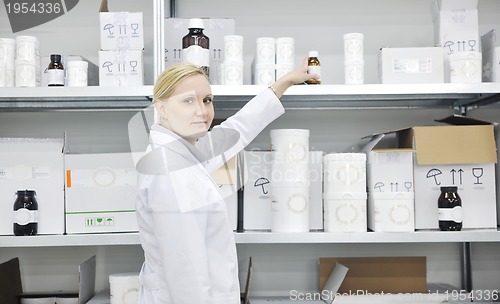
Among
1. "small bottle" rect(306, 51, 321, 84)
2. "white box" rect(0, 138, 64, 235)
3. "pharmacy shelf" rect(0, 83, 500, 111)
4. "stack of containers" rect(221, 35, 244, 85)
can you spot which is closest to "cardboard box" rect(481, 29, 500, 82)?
"pharmacy shelf" rect(0, 83, 500, 111)

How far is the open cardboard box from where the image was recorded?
6.00ft

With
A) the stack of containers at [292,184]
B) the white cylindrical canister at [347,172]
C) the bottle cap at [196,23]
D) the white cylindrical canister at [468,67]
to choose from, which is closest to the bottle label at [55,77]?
the bottle cap at [196,23]

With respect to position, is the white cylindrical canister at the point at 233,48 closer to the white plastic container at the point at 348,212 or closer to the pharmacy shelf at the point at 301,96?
the pharmacy shelf at the point at 301,96

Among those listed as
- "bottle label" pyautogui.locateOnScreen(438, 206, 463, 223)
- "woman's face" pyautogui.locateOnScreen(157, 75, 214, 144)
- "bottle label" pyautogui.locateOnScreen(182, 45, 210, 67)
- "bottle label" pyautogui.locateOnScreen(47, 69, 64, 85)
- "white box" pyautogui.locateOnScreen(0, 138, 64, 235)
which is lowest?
"bottle label" pyautogui.locateOnScreen(438, 206, 463, 223)

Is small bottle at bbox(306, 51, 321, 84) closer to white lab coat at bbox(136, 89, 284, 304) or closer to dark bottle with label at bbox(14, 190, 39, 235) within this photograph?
white lab coat at bbox(136, 89, 284, 304)

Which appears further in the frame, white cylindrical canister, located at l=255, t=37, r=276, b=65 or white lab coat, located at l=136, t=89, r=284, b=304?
white cylindrical canister, located at l=255, t=37, r=276, b=65

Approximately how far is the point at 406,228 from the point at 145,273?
33.6 inches

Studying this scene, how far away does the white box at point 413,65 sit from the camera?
1753 mm

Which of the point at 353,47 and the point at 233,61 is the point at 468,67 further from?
the point at 233,61

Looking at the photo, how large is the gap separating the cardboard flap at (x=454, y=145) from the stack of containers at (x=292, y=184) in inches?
15.2

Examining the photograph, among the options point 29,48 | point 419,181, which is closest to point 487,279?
point 419,181

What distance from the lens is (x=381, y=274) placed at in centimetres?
207

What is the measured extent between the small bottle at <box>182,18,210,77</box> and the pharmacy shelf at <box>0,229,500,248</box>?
1.88 feet

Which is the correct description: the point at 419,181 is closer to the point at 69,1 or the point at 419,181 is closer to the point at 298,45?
the point at 298,45
